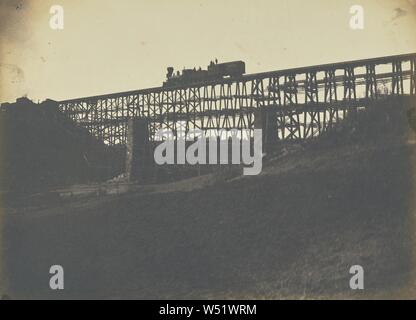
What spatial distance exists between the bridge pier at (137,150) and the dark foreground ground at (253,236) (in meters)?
5.18

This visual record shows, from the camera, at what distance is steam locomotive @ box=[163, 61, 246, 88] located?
33469mm

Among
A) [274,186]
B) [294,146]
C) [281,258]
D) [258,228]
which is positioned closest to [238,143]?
[294,146]

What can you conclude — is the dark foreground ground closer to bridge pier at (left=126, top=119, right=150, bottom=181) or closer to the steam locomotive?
bridge pier at (left=126, top=119, right=150, bottom=181)

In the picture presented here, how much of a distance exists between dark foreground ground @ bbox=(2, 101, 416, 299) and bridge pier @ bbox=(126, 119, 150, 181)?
5184 millimetres

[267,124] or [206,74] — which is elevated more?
[206,74]

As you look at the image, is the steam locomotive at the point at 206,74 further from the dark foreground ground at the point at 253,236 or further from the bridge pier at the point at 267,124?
the dark foreground ground at the point at 253,236

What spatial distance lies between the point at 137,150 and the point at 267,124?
7.35 meters

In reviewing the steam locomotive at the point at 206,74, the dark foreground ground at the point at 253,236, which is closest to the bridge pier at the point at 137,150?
the steam locomotive at the point at 206,74

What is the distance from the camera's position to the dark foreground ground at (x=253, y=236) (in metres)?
19.7

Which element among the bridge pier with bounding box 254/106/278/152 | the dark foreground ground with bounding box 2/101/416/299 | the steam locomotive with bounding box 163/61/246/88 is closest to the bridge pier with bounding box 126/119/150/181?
the steam locomotive with bounding box 163/61/246/88

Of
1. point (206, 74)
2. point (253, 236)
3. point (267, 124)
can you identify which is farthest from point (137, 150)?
point (253, 236)

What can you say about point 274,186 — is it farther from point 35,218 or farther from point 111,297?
point 35,218

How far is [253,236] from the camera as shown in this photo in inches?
891

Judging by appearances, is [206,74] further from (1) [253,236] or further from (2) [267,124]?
(1) [253,236]
